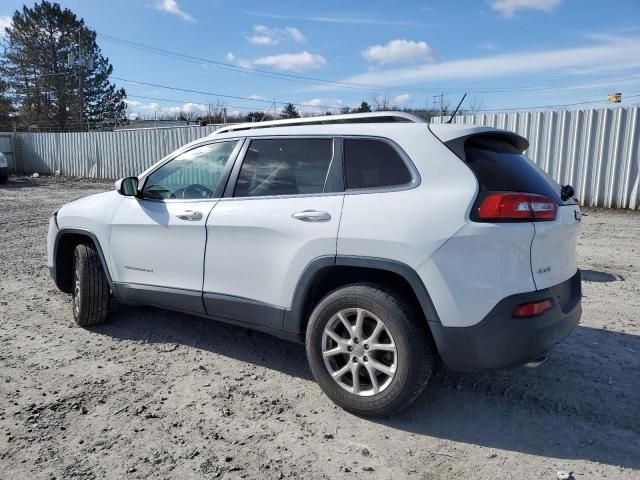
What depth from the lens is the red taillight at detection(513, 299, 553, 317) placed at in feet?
8.56

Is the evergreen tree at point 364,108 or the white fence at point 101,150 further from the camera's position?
the evergreen tree at point 364,108

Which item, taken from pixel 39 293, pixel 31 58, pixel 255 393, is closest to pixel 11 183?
pixel 39 293

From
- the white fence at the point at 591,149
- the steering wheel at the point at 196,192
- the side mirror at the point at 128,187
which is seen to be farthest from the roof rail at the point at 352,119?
the white fence at the point at 591,149

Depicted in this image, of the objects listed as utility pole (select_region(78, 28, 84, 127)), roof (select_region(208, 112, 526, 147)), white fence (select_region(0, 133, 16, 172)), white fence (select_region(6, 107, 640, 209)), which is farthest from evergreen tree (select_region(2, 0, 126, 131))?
roof (select_region(208, 112, 526, 147))

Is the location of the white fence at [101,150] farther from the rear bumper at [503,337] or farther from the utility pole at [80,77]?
the utility pole at [80,77]

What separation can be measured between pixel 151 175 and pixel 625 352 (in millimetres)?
4059

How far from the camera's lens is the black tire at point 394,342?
279 cm

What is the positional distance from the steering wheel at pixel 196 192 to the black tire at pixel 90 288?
1167 mm

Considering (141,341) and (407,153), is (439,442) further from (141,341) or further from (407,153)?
(141,341)

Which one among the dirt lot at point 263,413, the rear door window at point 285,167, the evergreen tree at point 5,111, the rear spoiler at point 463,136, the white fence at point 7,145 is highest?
the evergreen tree at point 5,111

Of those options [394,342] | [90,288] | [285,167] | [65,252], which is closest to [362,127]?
[285,167]

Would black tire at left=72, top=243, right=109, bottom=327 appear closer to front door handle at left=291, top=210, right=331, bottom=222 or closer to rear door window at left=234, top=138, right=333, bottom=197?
rear door window at left=234, top=138, right=333, bottom=197

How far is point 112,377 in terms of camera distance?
11.7 feet

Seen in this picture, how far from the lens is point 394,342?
283 cm
